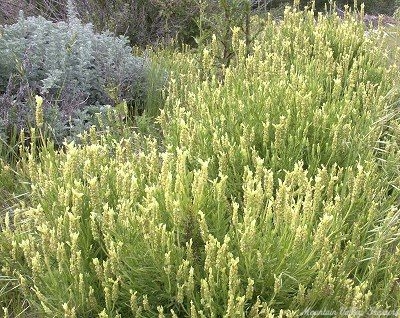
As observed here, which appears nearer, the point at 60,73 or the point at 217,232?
the point at 217,232

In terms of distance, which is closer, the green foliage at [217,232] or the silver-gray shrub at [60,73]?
the green foliage at [217,232]

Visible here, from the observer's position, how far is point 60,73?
3.54 m

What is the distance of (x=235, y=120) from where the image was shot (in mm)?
2678

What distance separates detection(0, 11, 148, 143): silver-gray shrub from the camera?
11.1ft

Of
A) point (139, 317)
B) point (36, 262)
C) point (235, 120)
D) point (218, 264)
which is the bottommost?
point (139, 317)

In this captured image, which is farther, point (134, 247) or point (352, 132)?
point (352, 132)

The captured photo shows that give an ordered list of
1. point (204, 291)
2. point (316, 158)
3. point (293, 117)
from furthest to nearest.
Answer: point (293, 117) → point (316, 158) → point (204, 291)

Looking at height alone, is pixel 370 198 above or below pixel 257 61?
below

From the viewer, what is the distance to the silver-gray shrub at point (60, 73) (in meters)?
3.39

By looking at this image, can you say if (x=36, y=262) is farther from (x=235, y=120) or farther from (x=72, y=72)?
(x=72, y=72)

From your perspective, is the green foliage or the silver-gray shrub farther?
the silver-gray shrub

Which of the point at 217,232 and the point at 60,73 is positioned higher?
the point at 60,73

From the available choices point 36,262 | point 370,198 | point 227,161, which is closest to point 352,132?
point 370,198

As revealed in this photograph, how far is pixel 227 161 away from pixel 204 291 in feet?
2.92
